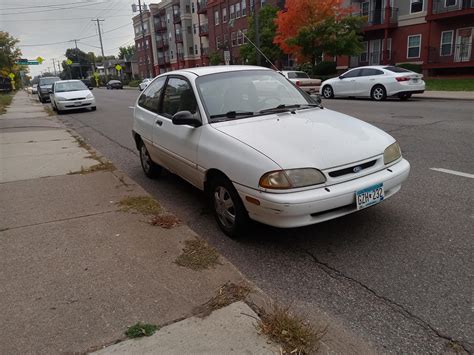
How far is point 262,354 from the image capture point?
2.37 m

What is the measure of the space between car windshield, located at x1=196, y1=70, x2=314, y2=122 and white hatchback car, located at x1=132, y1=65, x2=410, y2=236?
0.01m

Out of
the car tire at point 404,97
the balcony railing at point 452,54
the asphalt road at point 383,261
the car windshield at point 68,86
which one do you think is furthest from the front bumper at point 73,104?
the balcony railing at point 452,54

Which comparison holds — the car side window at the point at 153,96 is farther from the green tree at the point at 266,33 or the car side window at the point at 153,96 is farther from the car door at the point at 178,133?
the green tree at the point at 266,33

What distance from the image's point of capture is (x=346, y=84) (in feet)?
62.5

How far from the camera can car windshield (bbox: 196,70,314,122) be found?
14.8ft

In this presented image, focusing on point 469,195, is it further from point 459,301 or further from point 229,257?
point 229,257

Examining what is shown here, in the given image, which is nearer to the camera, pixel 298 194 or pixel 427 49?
pixel 298 194

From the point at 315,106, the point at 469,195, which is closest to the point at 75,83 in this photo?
the point at 315,106

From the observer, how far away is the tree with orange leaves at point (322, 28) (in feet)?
88.7

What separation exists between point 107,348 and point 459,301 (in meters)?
2.39

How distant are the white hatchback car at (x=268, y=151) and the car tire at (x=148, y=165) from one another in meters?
0.98

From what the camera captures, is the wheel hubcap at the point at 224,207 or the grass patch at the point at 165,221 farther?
the grass patch at the point at 165,221

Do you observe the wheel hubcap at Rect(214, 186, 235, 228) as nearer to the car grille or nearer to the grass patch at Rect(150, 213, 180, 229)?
the grass patch at Rect(150, 213, 180, 229)

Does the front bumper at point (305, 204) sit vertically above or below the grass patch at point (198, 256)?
above
